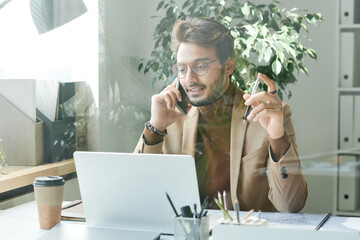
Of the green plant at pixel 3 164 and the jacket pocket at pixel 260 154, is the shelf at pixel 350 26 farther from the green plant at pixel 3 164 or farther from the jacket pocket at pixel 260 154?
the green plant at pixel 3 164

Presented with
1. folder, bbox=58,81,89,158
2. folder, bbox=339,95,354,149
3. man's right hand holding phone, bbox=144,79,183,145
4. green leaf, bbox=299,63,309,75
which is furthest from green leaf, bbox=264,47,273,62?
folder, bbox=58,81,89,158

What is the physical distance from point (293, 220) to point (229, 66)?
0.77 m

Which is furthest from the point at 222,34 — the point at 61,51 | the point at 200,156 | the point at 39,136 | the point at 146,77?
the point at 39,136

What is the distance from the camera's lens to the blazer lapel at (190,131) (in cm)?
229

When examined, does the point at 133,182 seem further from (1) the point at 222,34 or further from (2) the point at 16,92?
(2) the point at 16,92

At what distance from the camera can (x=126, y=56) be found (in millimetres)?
2408

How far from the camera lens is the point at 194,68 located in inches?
89.4

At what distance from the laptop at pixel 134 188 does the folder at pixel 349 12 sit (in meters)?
1.01

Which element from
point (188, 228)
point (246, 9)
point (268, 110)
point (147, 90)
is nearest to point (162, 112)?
point (147, 90)

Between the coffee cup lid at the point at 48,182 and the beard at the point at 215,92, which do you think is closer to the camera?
the coffee cup lid at the point at 48,182

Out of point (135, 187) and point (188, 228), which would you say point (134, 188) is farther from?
point (188, 228)

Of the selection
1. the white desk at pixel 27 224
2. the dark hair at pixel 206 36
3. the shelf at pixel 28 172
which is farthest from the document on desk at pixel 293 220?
the shelf at pixel 28 172

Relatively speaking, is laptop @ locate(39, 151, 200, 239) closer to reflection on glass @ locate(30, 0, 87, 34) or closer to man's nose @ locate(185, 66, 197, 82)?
man's nose @ locate(185, 66, 197, 82)

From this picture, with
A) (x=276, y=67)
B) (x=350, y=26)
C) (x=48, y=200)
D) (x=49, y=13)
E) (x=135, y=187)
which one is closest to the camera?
(x=135, y=187)
